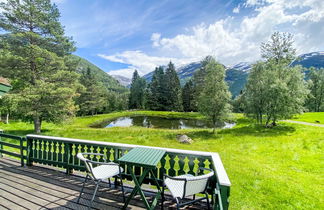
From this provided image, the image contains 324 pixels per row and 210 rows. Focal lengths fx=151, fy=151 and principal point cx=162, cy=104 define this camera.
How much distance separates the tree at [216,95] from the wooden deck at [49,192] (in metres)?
11.2

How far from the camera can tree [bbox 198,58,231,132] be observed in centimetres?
1329

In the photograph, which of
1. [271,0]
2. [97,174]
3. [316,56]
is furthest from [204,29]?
[316,56]

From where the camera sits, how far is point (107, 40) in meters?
15.6

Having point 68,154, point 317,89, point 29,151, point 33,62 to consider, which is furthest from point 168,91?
point 68,154

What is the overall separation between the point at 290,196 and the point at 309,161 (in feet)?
14.1

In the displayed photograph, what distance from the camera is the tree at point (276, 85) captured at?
14.2m

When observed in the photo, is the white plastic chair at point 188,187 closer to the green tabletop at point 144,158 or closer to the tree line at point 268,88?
the green tabletop at point 144,158

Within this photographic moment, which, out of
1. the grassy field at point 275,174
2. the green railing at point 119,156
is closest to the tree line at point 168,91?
the grassy field at point 275,174

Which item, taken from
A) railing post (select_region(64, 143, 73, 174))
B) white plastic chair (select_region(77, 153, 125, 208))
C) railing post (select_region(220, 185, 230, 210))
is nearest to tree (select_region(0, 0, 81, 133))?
railing post (select_region(64, 143, 73, 174))

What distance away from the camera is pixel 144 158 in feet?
9.07

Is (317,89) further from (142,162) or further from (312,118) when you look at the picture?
(142,162)

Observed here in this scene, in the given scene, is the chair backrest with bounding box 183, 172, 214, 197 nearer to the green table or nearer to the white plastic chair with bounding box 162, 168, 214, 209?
the white plastic chair with bounding box 162, 168, 214, 209

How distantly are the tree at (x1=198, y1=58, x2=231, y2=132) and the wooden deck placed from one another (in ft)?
36.7

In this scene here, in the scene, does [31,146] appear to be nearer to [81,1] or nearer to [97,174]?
[97,174]
